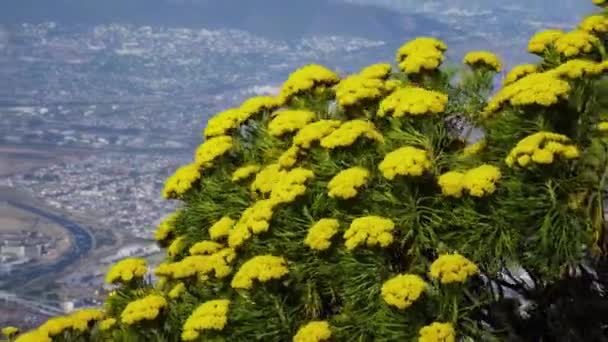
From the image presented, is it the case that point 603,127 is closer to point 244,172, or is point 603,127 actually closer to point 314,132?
point 314,132

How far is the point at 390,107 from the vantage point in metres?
8.47

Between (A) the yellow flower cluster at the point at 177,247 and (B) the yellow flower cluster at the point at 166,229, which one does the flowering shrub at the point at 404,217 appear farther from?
(B) the yellow flower cluster at the point at 166,229

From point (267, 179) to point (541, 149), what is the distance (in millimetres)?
2747

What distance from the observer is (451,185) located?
25.8ft

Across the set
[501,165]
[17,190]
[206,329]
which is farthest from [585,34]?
[17,190]

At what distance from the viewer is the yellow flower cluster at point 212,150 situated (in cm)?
1005

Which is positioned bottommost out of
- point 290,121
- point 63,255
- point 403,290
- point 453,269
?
point 63,255

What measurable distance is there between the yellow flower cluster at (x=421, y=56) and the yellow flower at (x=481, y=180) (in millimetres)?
1846

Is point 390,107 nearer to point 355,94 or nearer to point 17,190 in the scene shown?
point 355,94

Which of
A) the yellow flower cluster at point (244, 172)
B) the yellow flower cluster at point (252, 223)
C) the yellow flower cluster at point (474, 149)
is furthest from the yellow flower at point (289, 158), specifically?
the yellow flower cluster at point (474, 149)

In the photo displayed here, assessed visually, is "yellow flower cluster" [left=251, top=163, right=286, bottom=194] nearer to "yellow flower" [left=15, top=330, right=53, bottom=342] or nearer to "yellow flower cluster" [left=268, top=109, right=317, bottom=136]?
"yellow flower cluster" [left=268, top=109, right=317, bottom=136]

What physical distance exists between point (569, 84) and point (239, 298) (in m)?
3.38

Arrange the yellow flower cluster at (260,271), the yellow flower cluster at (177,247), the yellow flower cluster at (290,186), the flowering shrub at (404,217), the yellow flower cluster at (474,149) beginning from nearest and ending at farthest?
the flowering shrub at (404,217)
the yellow flower cluster at (260,271)
the yellow flower cluster at (290,186)
the yellow flower cluster at (474,149)
the yellow flower cluster at (177,247)

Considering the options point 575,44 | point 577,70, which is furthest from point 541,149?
point 575,44
